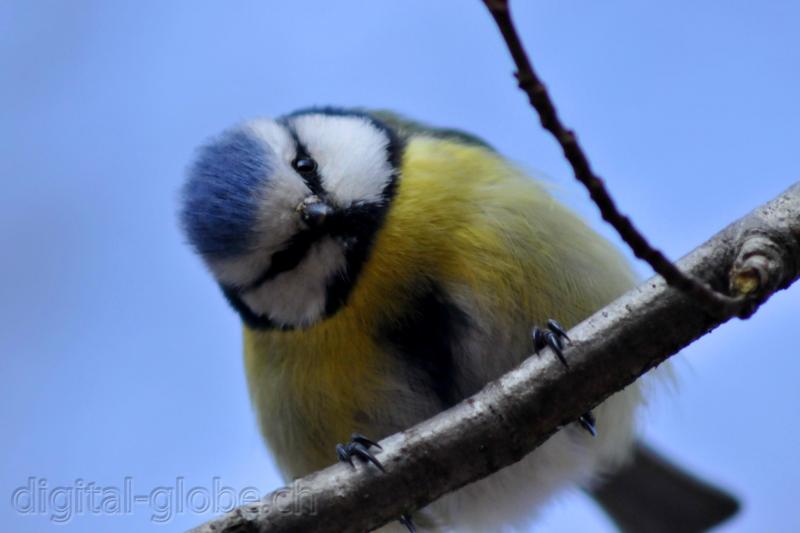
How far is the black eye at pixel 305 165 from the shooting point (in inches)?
71.0

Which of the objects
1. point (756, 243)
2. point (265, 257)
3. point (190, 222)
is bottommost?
point (756, 243)

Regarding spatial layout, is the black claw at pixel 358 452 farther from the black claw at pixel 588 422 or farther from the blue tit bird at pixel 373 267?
the black claw at pixel 588 422

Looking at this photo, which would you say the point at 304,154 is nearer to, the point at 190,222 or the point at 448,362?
the point at 190,222

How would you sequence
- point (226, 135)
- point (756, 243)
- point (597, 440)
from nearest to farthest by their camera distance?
point (756, 243)
point (226, 135)
point (597, 440)

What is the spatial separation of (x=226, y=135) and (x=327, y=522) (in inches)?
31.1

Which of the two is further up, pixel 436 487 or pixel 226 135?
pixel 226 135

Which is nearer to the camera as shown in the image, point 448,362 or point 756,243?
point 756,243

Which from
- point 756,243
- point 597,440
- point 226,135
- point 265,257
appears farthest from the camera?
point 597,440

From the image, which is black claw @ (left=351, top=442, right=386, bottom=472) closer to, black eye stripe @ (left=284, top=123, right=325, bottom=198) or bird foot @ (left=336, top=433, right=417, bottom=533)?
bird foot @ (left=336, top=433, right=417, bottom=533)

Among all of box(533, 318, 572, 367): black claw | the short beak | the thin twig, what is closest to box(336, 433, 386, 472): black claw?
box(533, 318, 572, 367): black claw

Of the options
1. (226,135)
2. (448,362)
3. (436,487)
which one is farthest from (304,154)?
(436,487)

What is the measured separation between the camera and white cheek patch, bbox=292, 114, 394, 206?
1.80 m

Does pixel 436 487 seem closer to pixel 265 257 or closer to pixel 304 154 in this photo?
pixel 265 257

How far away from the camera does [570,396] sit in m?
1.43
